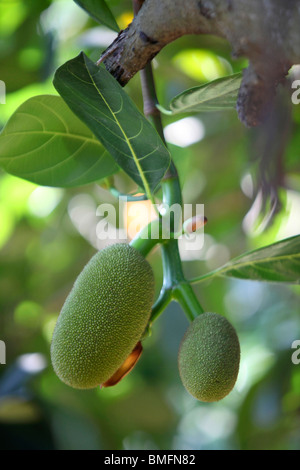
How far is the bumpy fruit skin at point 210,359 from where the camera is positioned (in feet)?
2.02

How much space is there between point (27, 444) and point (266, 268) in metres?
1.02

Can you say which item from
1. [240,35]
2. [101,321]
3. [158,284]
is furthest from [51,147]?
[158,284]

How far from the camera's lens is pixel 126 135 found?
1.94 ft

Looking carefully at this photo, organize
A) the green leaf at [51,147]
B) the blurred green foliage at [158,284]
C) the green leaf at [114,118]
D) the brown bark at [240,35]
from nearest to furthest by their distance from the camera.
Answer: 1. the brown bark at [240,35]
2. the green leaf at [114,118]
3. the green leaf at [51,147]
4. the blurred green foliage at [158,284]

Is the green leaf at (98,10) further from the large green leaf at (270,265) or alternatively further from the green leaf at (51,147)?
the large green leaf at (270,265)

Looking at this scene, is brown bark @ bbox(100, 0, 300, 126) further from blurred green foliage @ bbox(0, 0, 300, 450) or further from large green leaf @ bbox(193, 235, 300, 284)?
blurred green foliage @ bbox(0, 0, 300, 450)

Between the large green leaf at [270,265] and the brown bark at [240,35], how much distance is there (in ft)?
1.02

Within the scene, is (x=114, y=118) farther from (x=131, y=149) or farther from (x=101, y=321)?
(x=101, y=321)

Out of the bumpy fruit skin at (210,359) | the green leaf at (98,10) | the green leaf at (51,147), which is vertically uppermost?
the green leaf at (98,10)

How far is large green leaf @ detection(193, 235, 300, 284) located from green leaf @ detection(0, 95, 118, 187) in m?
0.23

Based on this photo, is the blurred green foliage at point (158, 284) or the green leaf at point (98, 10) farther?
the blurred green foliage at point (158, 284)

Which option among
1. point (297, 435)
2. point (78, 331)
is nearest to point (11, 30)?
point (78, 331)

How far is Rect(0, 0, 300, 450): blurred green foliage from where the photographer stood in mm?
1412

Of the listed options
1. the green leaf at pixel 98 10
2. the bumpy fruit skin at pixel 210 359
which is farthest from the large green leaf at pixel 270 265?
the green leaf at pixel 98 10
